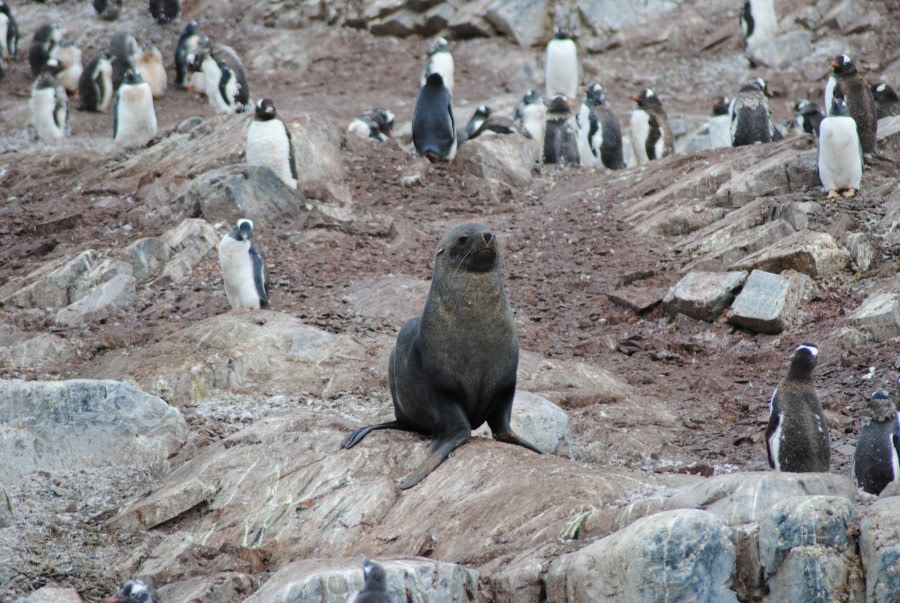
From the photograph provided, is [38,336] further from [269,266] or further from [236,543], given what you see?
[236,543]

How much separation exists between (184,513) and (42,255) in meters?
8.53

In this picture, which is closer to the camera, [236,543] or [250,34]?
[236,543]

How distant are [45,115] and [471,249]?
16.8 metres

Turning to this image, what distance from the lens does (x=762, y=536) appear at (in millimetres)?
4844

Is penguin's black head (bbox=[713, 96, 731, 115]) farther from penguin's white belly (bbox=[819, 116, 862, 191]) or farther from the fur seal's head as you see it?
the fur seal's head

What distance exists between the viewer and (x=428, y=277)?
527 inches

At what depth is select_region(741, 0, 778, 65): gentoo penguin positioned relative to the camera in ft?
80.9

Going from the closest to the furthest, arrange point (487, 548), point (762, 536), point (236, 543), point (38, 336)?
point (762, 536)
point (487, 548)
point (236, 543)
point (38, 336)

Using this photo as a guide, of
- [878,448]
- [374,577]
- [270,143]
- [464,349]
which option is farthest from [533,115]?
[374,577]

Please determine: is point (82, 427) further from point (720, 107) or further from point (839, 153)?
point (720, 107)

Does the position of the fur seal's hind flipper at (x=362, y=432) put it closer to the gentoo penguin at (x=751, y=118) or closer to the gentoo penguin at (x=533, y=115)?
the gentoo penguin at (x=751, y=118)

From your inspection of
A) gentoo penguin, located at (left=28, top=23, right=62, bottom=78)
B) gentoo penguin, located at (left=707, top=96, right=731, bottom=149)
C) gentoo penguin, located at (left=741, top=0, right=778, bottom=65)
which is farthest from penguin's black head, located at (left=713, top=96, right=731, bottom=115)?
gentoo penguin, located at (left=28, top=23, right=62, bottom=78)

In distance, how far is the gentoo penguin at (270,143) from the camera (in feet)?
50.4

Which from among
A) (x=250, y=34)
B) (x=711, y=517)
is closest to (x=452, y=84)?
(x=250, y=34)
